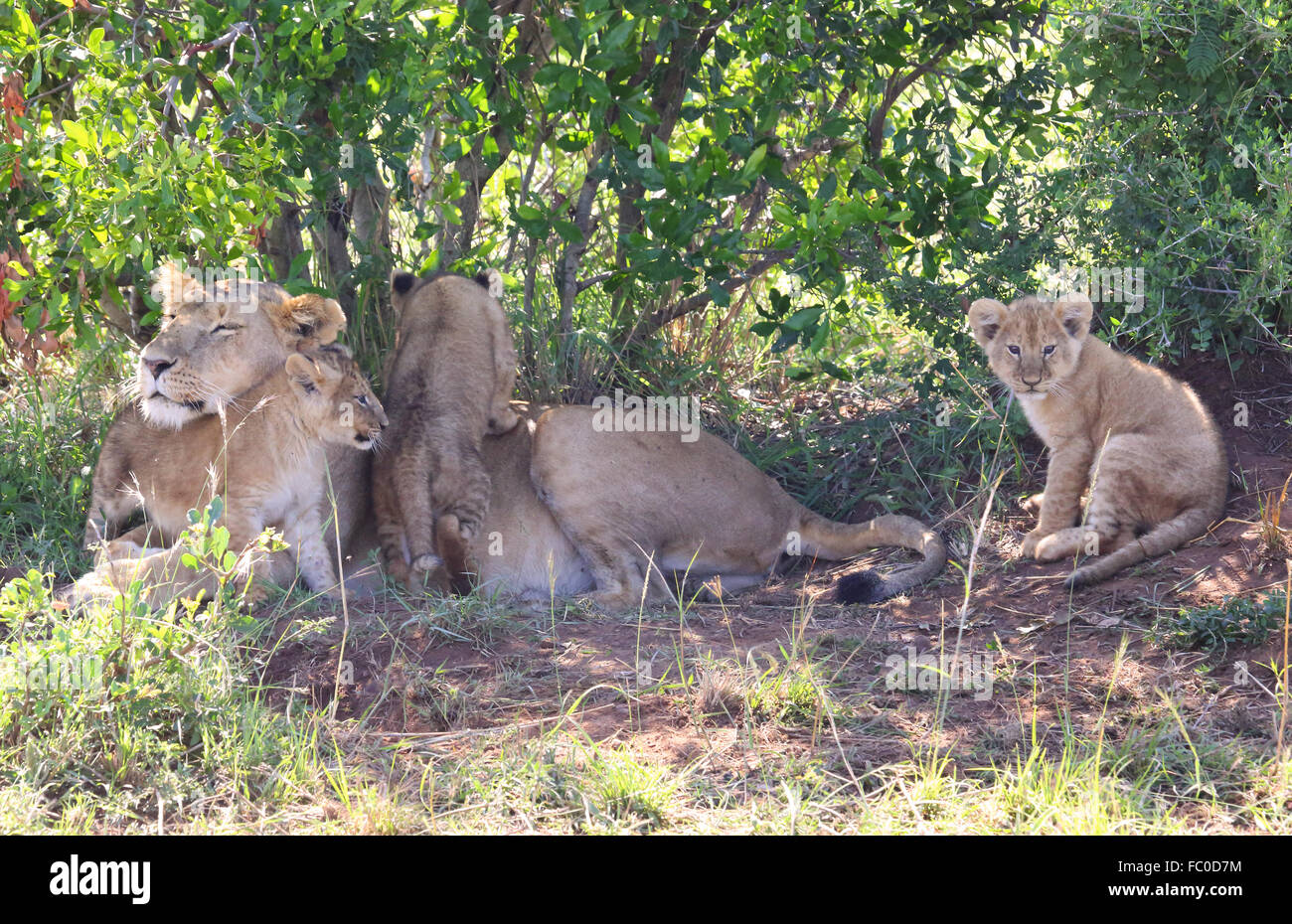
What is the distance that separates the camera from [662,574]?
5.15 meters

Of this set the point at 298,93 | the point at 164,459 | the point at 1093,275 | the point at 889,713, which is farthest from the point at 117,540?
the point at 1093,275

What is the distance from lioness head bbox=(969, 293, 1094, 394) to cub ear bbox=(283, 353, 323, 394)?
2553 millimetres

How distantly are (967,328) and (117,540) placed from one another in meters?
3.48

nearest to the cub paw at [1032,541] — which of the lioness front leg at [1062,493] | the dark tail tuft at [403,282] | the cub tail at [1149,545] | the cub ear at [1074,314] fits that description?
the lioness front leg at [1062,493]

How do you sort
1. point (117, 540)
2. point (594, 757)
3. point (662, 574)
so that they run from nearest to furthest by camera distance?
point (594, 757) < point (117, 540) < point (662, 574)

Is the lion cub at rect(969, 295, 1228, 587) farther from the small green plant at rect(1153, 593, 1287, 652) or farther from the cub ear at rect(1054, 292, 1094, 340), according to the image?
the small green plant at rect(1153, 593, 1287, 652)

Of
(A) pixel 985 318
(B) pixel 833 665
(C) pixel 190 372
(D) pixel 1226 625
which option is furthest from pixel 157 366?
(D) pixel 1226 625

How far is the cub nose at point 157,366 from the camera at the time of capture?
14.4 ft

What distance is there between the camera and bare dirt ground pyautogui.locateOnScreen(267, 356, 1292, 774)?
136 inches

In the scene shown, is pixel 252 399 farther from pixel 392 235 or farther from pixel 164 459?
pixel 392 235

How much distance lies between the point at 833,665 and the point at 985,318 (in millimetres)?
1839

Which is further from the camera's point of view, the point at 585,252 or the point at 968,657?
the point at 585,252

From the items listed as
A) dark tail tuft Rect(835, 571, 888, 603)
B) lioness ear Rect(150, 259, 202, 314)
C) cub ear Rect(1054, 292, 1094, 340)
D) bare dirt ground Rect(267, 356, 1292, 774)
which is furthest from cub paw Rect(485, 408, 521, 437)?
cub ear Rect(1054, 292, 1094, 340)

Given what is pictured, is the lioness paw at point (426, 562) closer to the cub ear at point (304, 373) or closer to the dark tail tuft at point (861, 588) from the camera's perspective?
the cub ear at point (304, 373)
